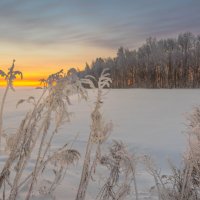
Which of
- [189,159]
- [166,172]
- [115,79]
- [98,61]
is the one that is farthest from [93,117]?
[98,61]

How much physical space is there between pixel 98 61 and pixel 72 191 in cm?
10111

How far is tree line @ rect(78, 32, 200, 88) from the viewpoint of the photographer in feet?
241

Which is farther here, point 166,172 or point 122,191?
point 166,172

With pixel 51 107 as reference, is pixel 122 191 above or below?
below

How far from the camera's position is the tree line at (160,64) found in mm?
73500

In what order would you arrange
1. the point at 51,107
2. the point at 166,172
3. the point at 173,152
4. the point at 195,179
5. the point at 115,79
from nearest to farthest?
the point at 51,107
the point at 195,179
the point at 166,172
the point at 173,152
the point at 115,79

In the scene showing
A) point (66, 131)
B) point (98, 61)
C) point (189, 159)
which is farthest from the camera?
point (98, 61)

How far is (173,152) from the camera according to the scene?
7.32 metres

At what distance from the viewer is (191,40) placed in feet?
261

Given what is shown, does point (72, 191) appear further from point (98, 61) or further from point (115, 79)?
point (98, 61)

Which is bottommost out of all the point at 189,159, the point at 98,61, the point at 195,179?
the point at 195,179

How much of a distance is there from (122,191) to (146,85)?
7854cm

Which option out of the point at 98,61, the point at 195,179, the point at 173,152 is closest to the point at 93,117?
the point at 195,179

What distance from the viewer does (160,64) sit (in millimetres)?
78812
